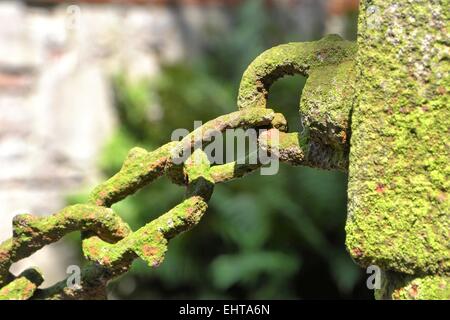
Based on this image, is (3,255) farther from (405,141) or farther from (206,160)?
(405,141)

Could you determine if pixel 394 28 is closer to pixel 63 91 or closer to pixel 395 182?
pixel 395 182

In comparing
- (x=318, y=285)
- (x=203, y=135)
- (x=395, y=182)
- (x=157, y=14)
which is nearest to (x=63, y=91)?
(x=157, y=14)

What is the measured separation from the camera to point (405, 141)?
0.80 metres

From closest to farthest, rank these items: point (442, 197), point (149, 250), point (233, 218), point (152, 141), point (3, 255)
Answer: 1. point (442, 197)
2. point (149, 250)
3. point (3, 255)
4. point (233, 218)
5. point (152, 141)

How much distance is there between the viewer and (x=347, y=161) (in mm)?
882

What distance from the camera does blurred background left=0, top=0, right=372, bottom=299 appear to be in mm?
2939

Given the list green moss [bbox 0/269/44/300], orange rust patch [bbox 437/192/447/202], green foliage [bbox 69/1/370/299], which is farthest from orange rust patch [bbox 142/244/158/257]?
green foliage [bbox 69/1/370/299]

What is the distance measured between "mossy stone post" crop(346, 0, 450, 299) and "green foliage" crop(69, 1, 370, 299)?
203 centimetres

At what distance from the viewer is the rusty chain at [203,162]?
0.86 metres

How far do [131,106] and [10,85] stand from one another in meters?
0.54

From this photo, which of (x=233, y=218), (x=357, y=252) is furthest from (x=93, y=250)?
(x=233, y=218)

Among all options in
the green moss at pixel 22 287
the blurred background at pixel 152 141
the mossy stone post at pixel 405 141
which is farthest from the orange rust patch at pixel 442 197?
the blurred background at pixel 152 141

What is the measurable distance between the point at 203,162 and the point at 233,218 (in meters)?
2.01

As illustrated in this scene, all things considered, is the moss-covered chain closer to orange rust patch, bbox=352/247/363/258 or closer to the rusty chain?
the rusty chain
